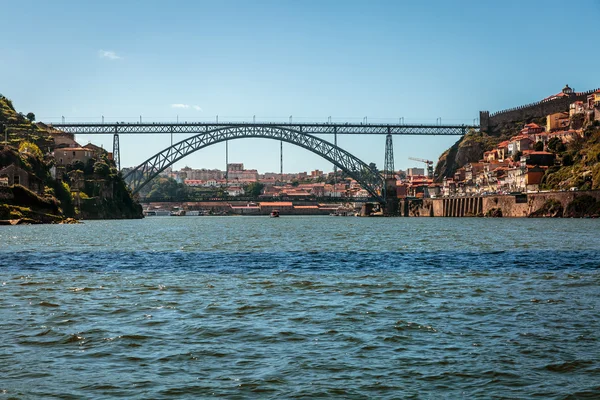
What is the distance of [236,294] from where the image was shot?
17984 mm

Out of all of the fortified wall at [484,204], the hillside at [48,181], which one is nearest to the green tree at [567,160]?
the fortified wall at [484,204]

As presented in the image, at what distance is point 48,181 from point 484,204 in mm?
55904

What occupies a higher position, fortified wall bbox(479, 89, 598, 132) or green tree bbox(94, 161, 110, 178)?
fortified wall bbox(479, 89, 598, 132)

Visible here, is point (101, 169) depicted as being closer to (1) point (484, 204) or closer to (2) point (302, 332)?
(1) point (484, 204)

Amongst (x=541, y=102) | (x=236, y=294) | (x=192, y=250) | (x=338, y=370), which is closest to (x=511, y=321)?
(x=338, y=370)

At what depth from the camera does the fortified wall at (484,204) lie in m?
84.2

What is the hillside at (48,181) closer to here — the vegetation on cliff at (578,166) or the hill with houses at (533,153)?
the hill with houses at (533,153)

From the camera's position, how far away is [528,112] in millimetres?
144750

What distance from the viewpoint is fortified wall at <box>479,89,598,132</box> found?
129 m

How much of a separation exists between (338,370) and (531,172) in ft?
314

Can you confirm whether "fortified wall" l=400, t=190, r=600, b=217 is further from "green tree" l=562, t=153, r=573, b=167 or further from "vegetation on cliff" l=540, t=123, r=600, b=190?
"green tree" l=562, t=153, r=573, b=167

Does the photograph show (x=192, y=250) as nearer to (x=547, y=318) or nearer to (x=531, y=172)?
(x=547, y=318)

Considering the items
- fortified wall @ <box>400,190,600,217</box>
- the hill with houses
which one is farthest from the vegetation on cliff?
fortified wall @ <box>400,190,600,217</box>

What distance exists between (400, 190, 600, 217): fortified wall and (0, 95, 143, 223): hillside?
149 ft
